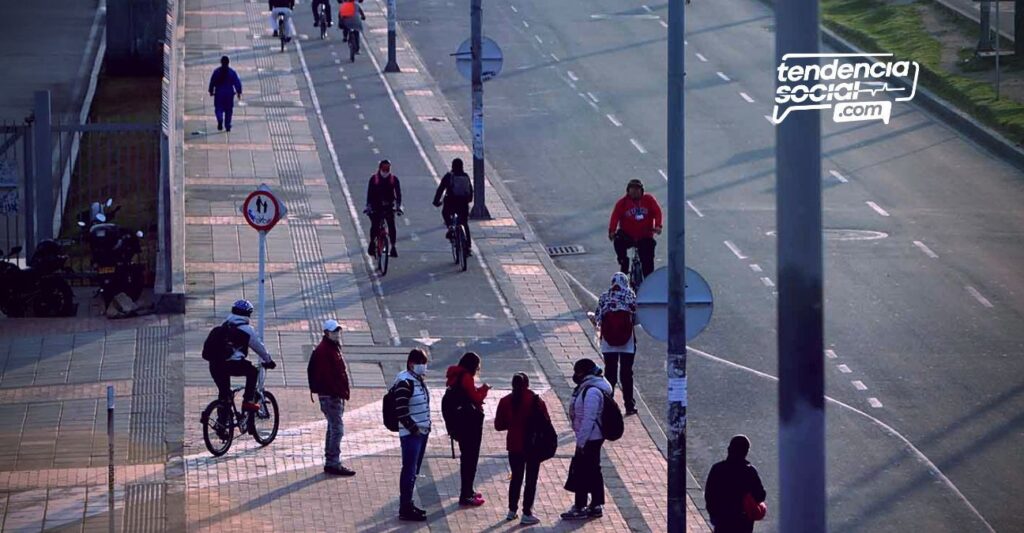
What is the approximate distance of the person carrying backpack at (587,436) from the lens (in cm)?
1527

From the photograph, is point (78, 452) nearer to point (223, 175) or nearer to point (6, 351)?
point (6, 351)

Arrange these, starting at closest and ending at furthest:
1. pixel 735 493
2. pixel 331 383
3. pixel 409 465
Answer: pixel 735 493
pixel 409 465
pixel 331 383

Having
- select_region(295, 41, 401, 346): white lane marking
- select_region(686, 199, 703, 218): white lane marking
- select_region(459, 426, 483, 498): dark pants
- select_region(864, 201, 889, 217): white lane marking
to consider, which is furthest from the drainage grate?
select_region(459, 426, 483, 498): dark pants

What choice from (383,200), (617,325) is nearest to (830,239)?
(383,200)

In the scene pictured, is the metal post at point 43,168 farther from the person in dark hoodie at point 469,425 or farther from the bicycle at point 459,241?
the person in dark hoodie at point 469,425

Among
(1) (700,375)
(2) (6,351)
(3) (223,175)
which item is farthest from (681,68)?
(3) (223,175)

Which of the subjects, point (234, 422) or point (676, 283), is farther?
A: point (234, 422)

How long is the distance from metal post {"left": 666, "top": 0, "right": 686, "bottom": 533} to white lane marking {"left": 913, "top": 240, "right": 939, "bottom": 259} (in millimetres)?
11631

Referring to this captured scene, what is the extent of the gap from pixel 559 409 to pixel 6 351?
676cm

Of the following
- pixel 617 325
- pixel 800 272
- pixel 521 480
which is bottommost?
pixel 521 480

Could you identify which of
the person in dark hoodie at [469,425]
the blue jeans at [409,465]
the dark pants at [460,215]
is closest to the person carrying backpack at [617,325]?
the person in dark hoodie at [469,425]

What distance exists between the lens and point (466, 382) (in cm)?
1551

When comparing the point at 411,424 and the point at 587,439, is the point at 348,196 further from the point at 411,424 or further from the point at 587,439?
the point at 587,439

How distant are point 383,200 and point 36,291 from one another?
4916 millimetres
